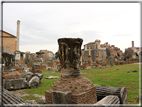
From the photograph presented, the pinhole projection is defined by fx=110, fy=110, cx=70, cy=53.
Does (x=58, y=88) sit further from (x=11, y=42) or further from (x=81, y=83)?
(x=11, y=42)

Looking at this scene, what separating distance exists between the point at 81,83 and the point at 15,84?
4.96 m

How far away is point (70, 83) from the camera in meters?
3.20

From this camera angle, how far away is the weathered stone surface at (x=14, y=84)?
6.32m

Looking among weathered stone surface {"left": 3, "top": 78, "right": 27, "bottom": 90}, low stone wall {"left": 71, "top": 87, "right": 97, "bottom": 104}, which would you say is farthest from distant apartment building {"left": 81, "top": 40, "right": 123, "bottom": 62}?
low stone wall {"left": 71, "top": 87, "right": 97, "bottom": 104}

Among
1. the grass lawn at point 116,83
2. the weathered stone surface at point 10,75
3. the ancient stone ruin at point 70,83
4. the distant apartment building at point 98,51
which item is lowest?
the grass lawn at point 116,83

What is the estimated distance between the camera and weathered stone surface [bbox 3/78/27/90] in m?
6.32

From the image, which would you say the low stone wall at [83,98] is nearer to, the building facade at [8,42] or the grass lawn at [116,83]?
the grass lawn at [116,83]

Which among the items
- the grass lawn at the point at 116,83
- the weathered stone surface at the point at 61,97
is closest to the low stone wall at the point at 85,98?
the weathered stone surface at the point at 61,97

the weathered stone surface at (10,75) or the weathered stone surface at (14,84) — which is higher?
the weathered stone surface at (10,75)

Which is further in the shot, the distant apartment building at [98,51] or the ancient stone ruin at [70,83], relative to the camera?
the distant apartment building at [98,51]

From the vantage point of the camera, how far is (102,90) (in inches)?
177

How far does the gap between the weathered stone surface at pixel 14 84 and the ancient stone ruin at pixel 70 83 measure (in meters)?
4.15

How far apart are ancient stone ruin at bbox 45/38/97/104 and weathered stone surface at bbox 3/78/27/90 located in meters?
4.15

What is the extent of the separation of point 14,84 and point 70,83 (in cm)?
479
